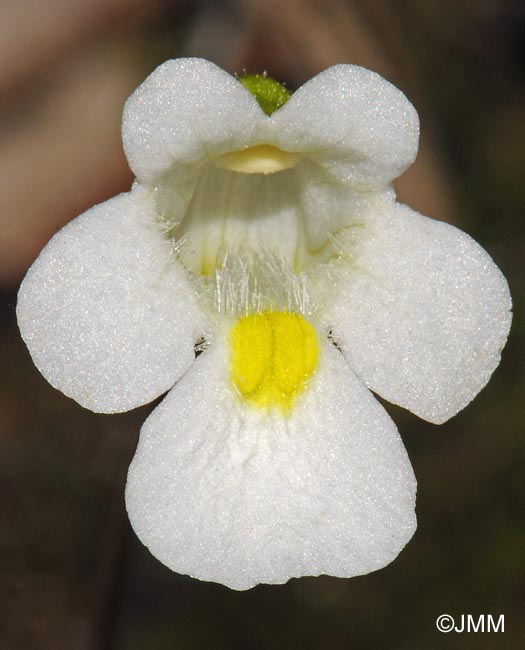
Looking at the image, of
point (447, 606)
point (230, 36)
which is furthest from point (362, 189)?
point (230, 36)

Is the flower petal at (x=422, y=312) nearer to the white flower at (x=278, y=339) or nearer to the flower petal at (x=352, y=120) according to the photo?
the white flower at (x=278, y=339)

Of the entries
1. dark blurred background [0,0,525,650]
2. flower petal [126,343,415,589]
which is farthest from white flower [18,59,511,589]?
dark blurred background [0,0,525,650]

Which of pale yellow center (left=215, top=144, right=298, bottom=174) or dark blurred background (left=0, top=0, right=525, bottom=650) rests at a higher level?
pale yellow center (left=215, top=144, right=298, bottom=174)

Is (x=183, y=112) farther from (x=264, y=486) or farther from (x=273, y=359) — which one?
(x=264, y=486)

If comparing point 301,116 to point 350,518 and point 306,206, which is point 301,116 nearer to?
point 306,206

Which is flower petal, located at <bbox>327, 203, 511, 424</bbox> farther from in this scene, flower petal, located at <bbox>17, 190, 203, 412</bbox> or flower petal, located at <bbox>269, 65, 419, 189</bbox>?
flower petal, located at <bbox>17, 190, 203, 412</bbox>

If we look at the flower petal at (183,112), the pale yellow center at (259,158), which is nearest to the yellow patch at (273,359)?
the pale yellow center at (259,158)

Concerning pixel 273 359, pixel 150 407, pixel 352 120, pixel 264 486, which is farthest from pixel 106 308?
pixel 150 407
